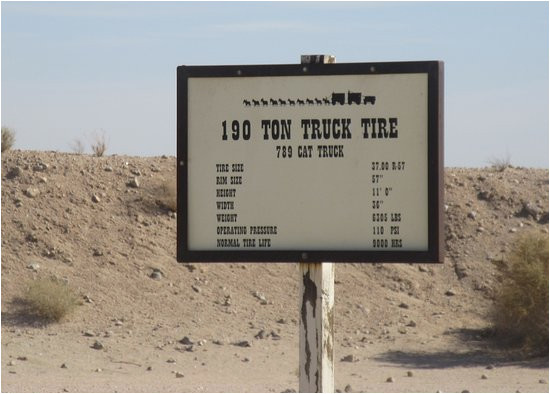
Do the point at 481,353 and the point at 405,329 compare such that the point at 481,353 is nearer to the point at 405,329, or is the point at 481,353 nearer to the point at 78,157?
the point at 405,329

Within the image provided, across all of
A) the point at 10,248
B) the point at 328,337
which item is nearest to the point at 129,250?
the point at 10,248

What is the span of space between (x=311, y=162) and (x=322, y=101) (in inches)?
12.2

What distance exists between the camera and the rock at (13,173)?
802 inches

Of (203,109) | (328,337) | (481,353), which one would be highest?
(203,109)

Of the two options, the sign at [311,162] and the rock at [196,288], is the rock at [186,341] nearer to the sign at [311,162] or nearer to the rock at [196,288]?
the rock at [196,288]

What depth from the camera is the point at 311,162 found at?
18.3 ft

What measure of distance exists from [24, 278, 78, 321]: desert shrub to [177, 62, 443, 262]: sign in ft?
35.0

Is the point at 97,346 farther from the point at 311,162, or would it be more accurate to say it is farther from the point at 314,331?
the point at 311,162

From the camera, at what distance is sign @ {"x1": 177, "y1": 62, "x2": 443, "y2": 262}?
553 centimetres

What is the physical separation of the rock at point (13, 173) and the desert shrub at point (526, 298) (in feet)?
30.1

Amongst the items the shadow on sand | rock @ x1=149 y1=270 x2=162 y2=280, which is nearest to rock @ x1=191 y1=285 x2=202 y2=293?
rock @ x1=149 y1=270 x2=162 y2=280

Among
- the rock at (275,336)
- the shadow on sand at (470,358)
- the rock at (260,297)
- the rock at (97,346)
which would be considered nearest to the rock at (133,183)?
the rock at (260,297)

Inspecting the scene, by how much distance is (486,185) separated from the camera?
73.8 ft

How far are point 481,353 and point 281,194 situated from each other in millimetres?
10695
